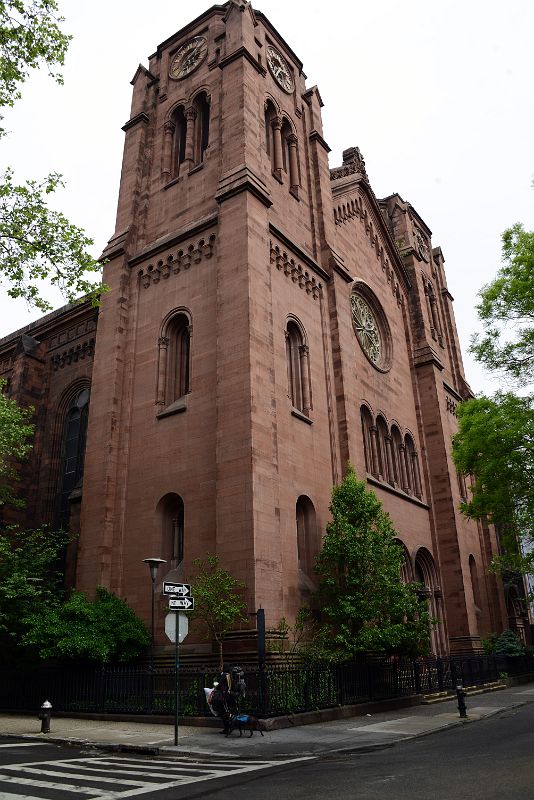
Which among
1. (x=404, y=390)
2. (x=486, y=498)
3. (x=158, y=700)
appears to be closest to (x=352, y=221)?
(x=404, y=390)

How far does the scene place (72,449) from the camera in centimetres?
2808

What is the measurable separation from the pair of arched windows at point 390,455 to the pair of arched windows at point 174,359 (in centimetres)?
895

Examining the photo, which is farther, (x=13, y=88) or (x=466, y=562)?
(x=466, y=562)

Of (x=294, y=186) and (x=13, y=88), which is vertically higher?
(x=294, y=186)

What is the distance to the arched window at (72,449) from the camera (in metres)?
27.0

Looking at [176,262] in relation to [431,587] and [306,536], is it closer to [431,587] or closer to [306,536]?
[306,536]

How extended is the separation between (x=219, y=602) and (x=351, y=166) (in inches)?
1065

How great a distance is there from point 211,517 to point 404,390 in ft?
56.8

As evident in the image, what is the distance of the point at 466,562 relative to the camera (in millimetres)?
30969

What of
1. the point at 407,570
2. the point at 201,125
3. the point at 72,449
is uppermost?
the point at 201,125

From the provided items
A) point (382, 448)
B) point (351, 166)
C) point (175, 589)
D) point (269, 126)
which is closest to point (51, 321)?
point (269, 126)

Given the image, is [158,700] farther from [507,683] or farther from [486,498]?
[507,683]

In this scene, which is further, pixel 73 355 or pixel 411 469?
pixel 411 469

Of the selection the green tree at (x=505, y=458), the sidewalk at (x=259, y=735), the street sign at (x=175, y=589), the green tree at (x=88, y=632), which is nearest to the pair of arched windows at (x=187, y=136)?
the green tree at (x=505, y=458)
